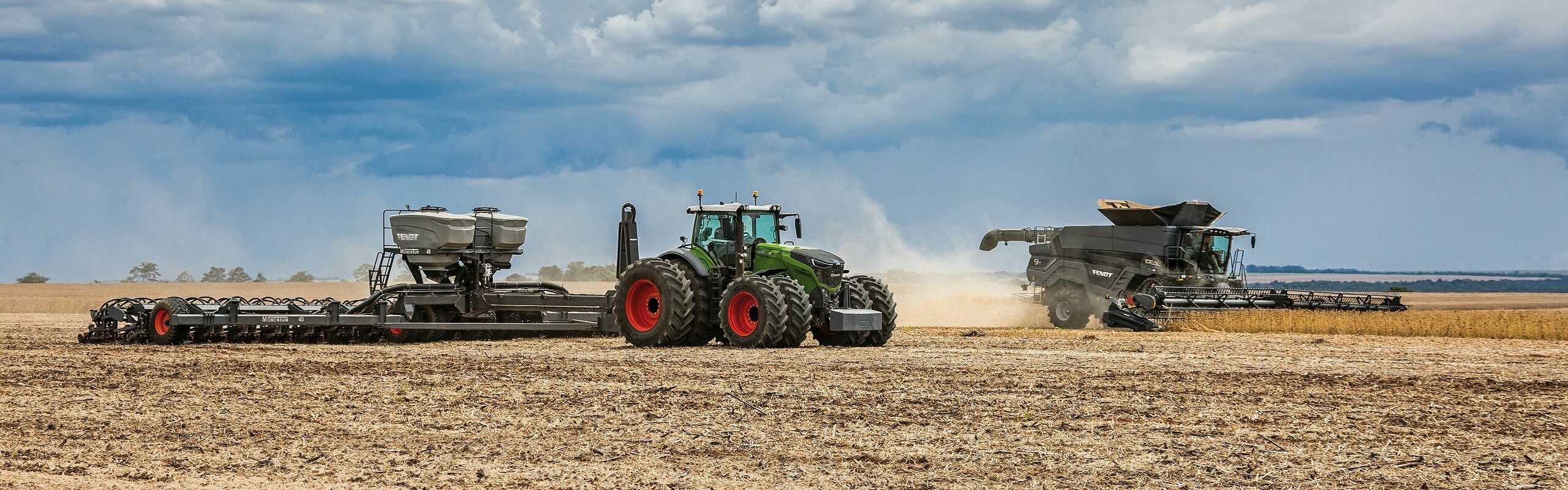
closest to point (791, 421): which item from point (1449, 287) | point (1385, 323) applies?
point (1385, 323)

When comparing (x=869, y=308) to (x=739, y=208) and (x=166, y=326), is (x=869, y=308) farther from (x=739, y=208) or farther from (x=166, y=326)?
(x=166, y=326)

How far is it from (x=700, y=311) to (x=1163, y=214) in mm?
12308

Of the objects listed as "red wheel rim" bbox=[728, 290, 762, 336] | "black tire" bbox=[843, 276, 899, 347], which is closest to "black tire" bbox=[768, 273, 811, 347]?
"red wheel rim" bbox=[728, 290, 762, 336]

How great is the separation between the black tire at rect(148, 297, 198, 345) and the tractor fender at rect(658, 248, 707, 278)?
24.6ft

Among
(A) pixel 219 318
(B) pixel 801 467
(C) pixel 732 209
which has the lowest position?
→ (B) pixel 801 467

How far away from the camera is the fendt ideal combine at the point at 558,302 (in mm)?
17422

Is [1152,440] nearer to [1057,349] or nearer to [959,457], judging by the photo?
[959,457]

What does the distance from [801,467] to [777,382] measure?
4480 mm

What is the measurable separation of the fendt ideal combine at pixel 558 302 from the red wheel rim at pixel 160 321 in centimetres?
2

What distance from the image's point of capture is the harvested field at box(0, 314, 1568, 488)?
802 centimetres

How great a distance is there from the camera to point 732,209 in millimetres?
18266

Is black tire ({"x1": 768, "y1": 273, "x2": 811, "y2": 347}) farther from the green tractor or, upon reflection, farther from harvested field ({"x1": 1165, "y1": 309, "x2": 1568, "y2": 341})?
harvested field ({"x1": 1165, "y1": 309, "x2": 1568, "y2": 341})

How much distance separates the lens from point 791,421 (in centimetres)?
1005

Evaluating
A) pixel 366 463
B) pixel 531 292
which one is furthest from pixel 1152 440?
pixel 531 292
